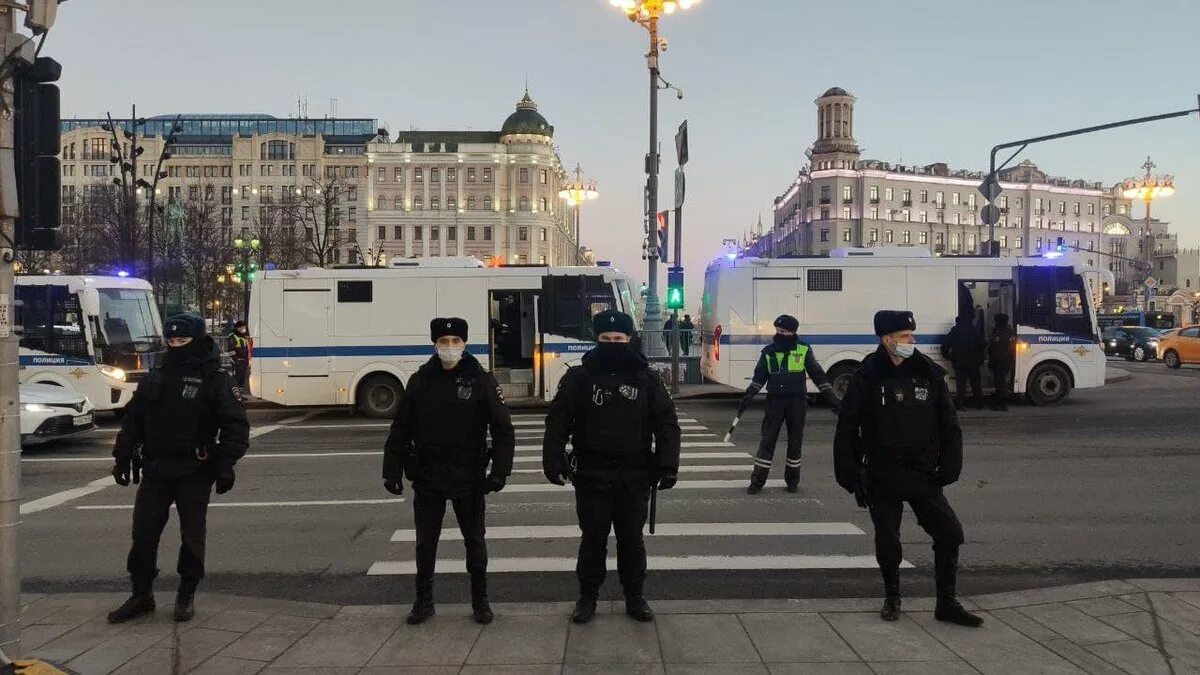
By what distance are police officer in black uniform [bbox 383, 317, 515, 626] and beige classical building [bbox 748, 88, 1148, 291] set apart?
12041 centimetres

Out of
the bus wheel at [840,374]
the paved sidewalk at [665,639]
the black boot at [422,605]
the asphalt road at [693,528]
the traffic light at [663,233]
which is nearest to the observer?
the paved sidewalk at [665,639]

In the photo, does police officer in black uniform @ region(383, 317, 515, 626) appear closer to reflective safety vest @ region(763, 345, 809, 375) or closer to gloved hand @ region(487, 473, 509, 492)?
gloved hand @ region(487, 473, 509, 492)

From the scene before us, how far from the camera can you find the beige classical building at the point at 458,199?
115750 millimetres

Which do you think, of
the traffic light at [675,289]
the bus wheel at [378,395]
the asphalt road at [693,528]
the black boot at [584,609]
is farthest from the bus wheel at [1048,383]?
the black boot at [584,609]

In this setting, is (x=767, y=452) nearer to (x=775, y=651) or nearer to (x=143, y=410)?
(x=775, y=651)

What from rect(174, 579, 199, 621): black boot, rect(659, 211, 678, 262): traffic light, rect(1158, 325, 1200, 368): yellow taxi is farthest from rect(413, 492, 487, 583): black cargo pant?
rect(1158, 325, 1200, 368): yellow taxi

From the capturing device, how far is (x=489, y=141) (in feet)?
400

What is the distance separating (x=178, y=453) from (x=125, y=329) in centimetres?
1253

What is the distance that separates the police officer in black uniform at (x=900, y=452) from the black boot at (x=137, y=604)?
4356 millimetres

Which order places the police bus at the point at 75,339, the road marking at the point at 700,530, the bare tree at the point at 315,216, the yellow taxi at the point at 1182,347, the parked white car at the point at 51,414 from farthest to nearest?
the bare tree at the point at 315,216
the yellow taxi at the point at 1182,347
the police bus at the point at 75,339
the parked white car at the point at 51,414
the road marking at the point at 700,530

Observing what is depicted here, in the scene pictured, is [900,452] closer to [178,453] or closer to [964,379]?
[178,453]

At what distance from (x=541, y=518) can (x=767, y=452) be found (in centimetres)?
258

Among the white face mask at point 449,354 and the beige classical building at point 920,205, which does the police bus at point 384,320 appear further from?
the beige classical building at point 920,205

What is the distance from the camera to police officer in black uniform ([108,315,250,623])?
511cm
